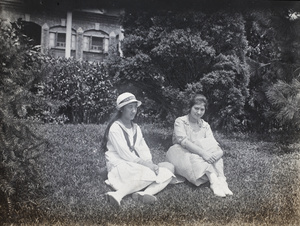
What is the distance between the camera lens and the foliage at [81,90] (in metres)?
4.04

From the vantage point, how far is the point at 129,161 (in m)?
3.85

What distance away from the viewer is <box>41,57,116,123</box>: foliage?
159 inches

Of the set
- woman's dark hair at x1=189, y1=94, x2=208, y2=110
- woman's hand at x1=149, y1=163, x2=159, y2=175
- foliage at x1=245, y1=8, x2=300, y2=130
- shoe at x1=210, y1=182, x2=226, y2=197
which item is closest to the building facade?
woman's dark hair at x1=189, y1=94, x2=208, y2=110

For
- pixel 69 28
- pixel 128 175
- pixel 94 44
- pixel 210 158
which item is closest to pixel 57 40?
pixel 69 28

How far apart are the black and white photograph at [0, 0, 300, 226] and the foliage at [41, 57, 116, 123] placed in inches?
0.4

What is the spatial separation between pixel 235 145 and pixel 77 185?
1940 millimetres

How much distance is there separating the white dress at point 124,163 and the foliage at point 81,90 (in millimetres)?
409

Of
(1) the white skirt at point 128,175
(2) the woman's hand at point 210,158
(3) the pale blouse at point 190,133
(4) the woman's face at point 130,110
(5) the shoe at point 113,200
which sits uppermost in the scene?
(4) the woman's face at point 130,110

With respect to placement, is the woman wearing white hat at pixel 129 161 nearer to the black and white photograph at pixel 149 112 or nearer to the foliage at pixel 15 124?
the black and white photograph at pixel 149 112

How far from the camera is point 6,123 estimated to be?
11.3ft

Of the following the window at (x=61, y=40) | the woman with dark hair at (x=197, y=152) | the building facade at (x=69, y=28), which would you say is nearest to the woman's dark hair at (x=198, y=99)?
the woman with dark hair at (x=197, y=152)

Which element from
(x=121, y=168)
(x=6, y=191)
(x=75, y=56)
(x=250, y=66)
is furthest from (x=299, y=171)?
(x=6, y=191)

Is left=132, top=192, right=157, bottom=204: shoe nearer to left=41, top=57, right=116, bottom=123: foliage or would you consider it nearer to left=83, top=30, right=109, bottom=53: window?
left=41, top=57, right=116, bottom=123: foliage

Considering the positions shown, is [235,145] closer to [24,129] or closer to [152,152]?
[152,152]
